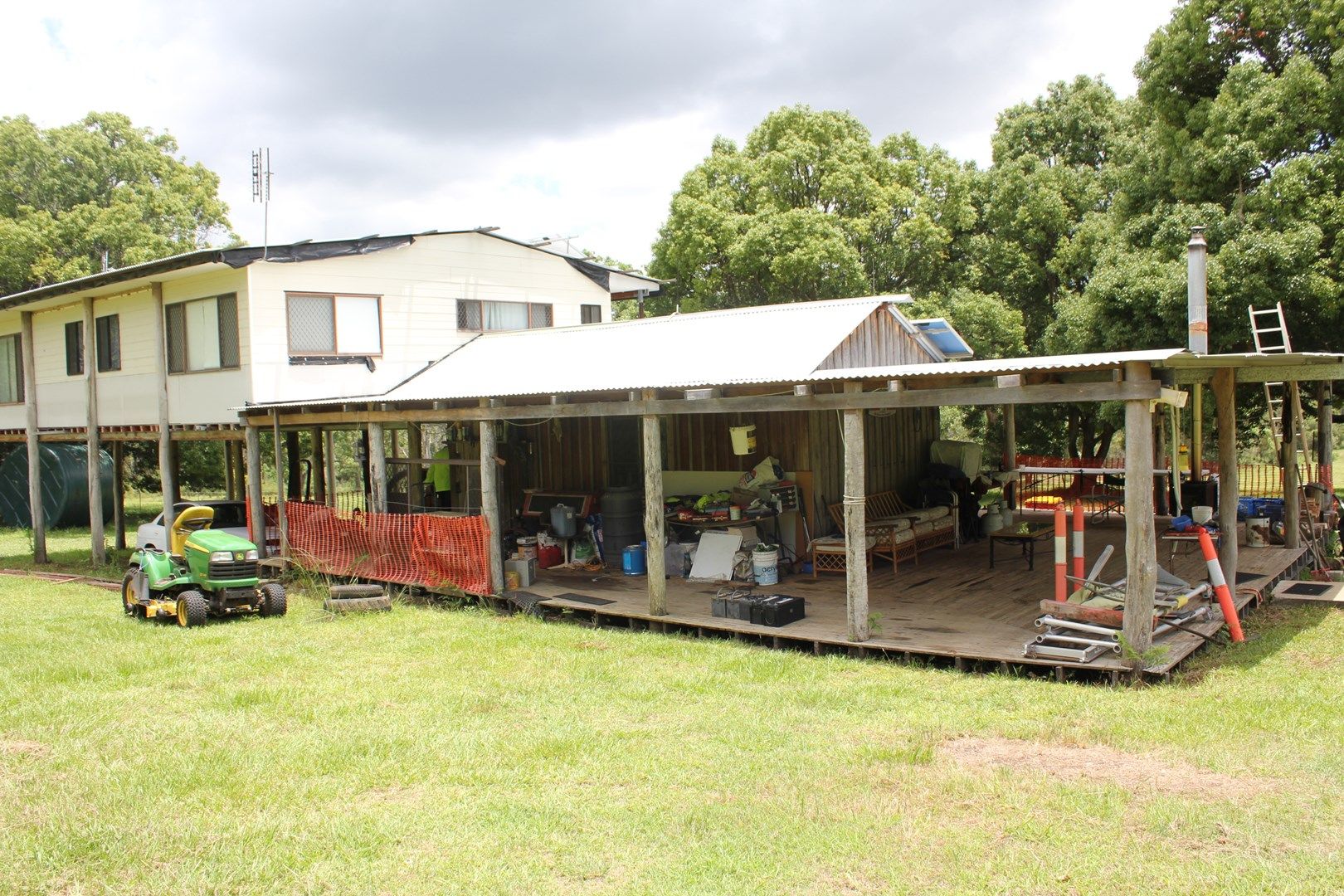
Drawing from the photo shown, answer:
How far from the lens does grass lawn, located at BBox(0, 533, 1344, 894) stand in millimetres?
5059

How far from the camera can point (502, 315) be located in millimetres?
17125

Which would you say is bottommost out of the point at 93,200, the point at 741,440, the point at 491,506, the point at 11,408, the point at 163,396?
the point at 491,506

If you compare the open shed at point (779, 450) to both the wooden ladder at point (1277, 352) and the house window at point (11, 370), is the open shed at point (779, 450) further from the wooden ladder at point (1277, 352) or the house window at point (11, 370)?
the house window at point (11, 370)

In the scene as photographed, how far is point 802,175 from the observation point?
25.3 m

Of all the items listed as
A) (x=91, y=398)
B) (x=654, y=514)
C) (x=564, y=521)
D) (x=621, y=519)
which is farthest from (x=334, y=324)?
(x=654, y=514)

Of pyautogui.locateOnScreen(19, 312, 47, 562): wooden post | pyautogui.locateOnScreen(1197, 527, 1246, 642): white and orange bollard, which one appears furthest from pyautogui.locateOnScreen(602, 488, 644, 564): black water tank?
pyautogui.locateOnScreen(19, 312, 47, 562): wooden post

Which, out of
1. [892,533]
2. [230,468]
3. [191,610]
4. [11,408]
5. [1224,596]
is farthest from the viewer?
[11,408]

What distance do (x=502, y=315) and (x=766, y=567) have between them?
7628 mm

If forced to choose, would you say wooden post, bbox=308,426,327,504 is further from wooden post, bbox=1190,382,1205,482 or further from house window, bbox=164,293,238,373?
wooden post, bbox=1190,382,1205,482

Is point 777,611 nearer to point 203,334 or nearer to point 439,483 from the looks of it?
point 439,483

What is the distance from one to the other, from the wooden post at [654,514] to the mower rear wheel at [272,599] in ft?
15.5

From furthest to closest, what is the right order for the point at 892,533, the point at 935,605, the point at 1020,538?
1. the point at 892,533
2. the point at 1020,538
3. the point at 935,605

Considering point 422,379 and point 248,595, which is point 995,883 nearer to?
point 248,595

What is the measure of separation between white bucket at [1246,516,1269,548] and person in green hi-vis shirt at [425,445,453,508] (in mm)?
11640
